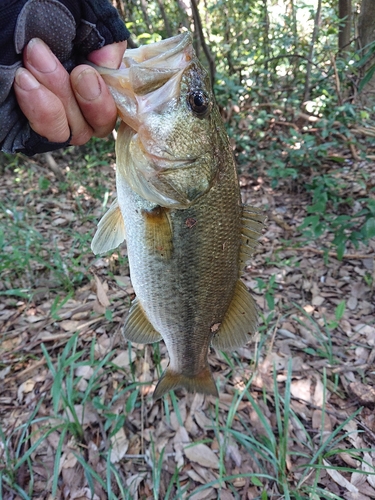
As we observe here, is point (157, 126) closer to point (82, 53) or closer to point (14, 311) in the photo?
point (82, 53)

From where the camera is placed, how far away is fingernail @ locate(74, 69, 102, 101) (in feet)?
4.00

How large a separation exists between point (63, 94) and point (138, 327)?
3.81 feet

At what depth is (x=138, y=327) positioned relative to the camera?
1833 millimetres

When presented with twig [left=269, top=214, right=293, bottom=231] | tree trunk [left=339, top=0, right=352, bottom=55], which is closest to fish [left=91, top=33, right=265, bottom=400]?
twig [left=269, top=214, right=293, bottom=231]

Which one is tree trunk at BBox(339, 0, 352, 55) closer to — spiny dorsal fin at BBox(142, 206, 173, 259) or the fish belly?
the fish belly

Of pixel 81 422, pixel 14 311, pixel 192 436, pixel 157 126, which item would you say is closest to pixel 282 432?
pixel 192 436

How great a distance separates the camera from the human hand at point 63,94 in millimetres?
1159

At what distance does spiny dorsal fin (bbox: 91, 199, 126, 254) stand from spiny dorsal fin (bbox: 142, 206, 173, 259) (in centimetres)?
19

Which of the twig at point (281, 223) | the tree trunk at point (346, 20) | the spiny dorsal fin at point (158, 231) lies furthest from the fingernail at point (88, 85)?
the tree trunk at point (346, 20)

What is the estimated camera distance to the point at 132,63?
1261 millimetres

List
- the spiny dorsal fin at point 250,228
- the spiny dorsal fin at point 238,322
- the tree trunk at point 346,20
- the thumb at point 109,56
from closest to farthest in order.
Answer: the thumb at point 109,56 → the spiny dorsal fin at point 250,228 → the spiny dorsal fin at point 238,322 → the tree trunk at point 346,20

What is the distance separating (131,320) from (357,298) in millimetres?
2409

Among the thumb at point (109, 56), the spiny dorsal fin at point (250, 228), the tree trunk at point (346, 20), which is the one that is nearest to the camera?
the thumb at point (109, 56)

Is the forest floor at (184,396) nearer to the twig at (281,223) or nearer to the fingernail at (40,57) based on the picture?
the twig at (281,223)
